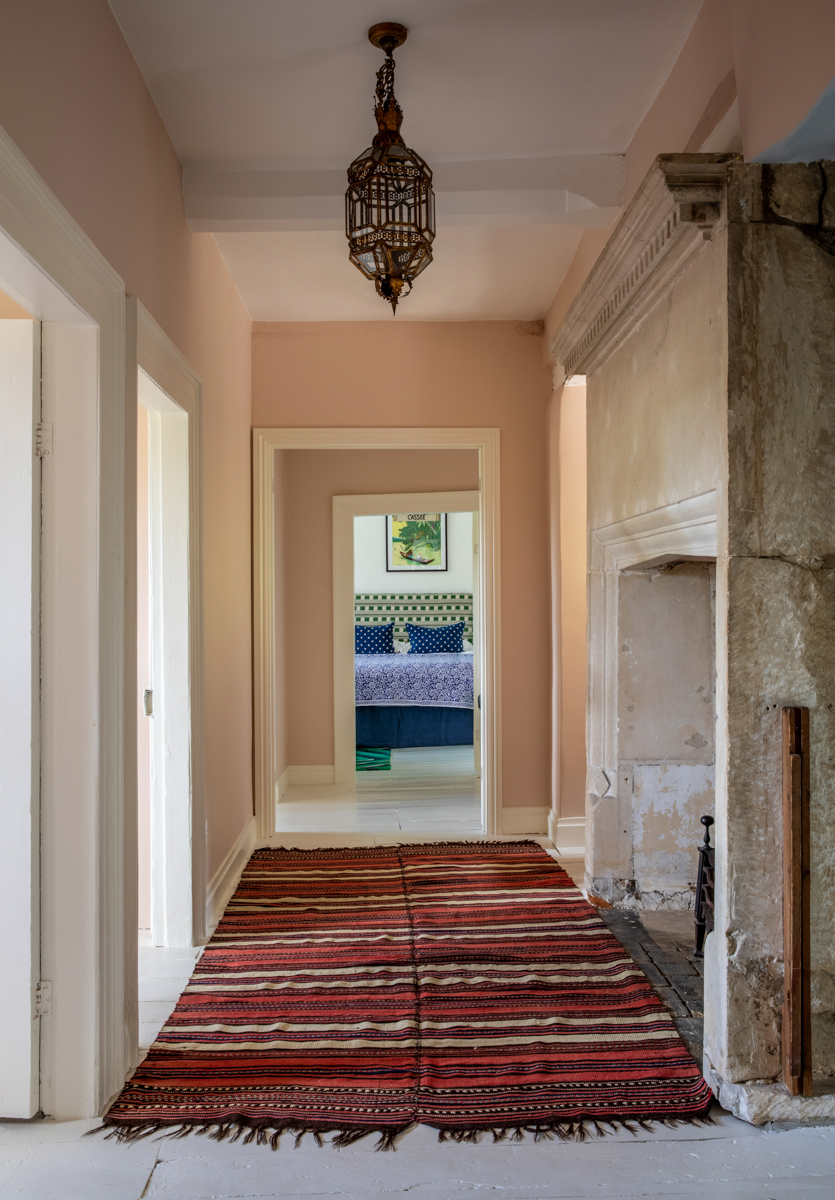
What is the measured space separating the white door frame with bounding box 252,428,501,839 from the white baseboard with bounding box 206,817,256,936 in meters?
0.26

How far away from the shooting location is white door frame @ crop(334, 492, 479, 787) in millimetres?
6254

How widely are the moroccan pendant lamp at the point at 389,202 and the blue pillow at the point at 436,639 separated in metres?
7.13

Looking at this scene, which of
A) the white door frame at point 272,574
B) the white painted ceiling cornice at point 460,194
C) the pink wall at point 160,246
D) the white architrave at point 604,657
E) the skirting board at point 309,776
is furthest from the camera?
the skirting board at point 309,776

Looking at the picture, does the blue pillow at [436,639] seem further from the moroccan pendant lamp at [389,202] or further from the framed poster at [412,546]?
the moroccan pendant lamp at [389,202]

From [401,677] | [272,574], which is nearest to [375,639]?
[401,677]

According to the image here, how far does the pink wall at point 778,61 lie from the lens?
172 centimetres

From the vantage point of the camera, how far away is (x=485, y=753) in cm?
482

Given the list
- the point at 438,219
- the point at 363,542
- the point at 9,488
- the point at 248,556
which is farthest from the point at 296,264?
the point at 363,542

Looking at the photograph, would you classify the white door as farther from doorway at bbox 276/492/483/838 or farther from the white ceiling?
doorway at bbox 276/492/483/838

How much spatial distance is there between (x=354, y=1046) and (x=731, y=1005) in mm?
1032

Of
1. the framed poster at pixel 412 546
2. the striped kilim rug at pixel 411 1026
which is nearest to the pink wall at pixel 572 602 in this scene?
the striped kilim rug at pixel 411 1026

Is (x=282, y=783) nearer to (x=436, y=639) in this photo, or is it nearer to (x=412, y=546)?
(x=436, y=639)

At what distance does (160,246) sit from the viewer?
284 centimetres

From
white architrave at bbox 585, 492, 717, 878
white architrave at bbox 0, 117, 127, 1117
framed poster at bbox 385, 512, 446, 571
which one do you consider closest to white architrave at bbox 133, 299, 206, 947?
white architrave at bbox 0, 117, 127, 1117
